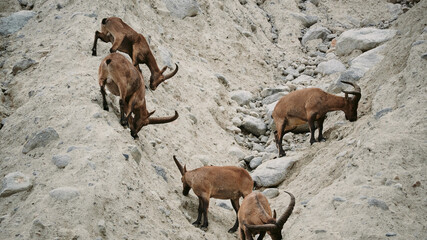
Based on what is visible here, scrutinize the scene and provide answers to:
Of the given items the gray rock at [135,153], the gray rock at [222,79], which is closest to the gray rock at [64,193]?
the gray rock at [135,153]

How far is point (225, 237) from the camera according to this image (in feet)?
26.4

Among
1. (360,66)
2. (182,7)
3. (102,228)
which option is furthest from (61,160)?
(182,7)

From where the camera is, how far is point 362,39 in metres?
15.2

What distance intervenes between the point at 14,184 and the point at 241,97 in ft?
28.5

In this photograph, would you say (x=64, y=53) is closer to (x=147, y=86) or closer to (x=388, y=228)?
(x=147, y=86)

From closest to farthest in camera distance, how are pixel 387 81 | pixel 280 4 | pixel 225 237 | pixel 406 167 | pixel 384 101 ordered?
1. pixel 406 167
2. pixel 225 237
3. pixel 384 101
4. pixel 387 81
5. pixel 280 4

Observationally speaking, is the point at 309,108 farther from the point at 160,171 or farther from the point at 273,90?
the point at 160,171

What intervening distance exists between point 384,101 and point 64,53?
7471 millimetres

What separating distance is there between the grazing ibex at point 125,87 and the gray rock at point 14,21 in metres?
4.74

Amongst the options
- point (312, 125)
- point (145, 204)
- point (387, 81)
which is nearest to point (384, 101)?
point (387, 81)

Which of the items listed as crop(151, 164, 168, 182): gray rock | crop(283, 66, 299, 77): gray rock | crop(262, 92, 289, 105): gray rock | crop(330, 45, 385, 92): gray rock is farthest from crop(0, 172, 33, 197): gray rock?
crop(283, 66, 299, 77): gray rock

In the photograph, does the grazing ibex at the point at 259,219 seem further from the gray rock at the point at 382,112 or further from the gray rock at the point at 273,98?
the gray rock at the point at 273,98

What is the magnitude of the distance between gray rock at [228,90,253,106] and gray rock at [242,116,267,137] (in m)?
1.17

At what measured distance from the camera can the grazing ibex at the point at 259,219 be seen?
6.74 m
